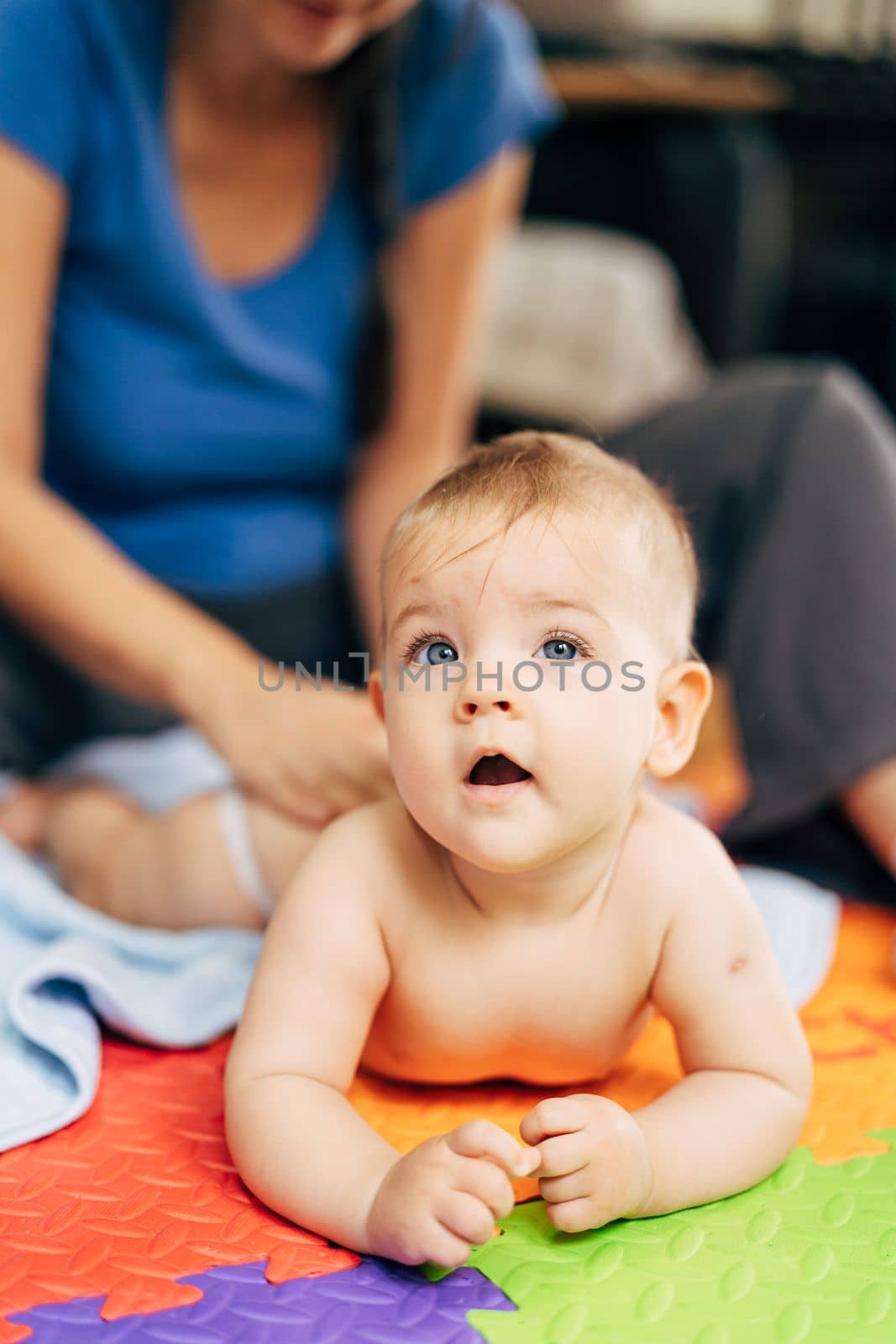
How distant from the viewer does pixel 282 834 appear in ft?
2.45

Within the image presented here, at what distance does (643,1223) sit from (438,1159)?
13 cm

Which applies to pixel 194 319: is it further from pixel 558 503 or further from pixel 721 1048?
pixel 721 1048

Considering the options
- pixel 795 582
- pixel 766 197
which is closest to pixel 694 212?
pixel 766 197

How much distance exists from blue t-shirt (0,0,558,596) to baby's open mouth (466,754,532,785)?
1.83ft

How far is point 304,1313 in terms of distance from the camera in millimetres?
507

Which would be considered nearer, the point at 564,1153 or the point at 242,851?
the point at 564,1153

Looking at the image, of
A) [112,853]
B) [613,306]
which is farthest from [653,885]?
[613,306]

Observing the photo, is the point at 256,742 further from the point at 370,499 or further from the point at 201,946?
the point at 370,499

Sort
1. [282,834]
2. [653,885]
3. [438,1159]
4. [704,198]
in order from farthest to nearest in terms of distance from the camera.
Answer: [704,198] → [282,834] → [653,885] → [438,1159]

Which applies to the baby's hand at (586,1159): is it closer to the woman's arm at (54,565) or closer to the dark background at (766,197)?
the woman's arm at (54,565)

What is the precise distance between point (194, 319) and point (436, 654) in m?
0.54

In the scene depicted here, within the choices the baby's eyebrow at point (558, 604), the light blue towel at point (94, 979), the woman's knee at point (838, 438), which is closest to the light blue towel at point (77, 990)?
the light blue towel at point (94, 979)

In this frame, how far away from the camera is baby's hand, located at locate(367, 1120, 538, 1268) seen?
47cm

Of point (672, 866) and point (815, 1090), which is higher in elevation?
point (672, 866)
